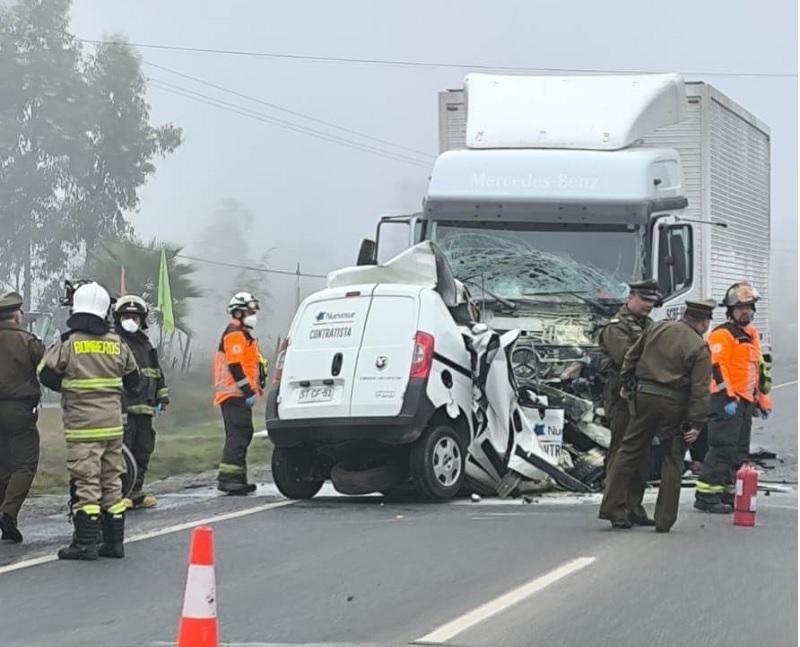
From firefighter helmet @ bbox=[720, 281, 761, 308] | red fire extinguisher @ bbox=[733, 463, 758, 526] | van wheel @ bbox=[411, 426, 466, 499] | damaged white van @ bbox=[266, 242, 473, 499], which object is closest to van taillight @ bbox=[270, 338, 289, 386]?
damaged white van @ bbox=[266, 242, 473, 499]

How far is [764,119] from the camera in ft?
60.2

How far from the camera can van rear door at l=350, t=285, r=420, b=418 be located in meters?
10.7

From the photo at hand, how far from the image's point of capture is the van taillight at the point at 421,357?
1077 centimetres

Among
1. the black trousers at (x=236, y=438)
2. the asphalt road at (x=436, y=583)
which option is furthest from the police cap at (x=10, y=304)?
the black trousers at (x=236, y=438)

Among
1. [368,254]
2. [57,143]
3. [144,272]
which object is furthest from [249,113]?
[368,254]

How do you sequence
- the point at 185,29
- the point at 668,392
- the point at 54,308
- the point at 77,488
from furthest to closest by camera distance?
the point at 185,29 → the point at 54,308 → the point at 668,392 → the point at 77,488

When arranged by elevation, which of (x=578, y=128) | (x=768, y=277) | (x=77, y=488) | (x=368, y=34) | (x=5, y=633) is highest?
(x=368, y=34)

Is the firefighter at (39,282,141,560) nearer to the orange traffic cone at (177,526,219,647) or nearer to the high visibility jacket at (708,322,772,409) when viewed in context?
the orange traffic cone at (177,526,219,647)

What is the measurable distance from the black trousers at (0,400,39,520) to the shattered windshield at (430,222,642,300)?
4.95 meters

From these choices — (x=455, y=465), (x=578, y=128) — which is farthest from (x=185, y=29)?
(x=455, y=465)

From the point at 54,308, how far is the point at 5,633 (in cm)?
2002

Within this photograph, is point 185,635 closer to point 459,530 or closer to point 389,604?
point 389,604

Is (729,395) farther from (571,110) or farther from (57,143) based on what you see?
(57,143)

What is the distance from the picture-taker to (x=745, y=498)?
9.48m
